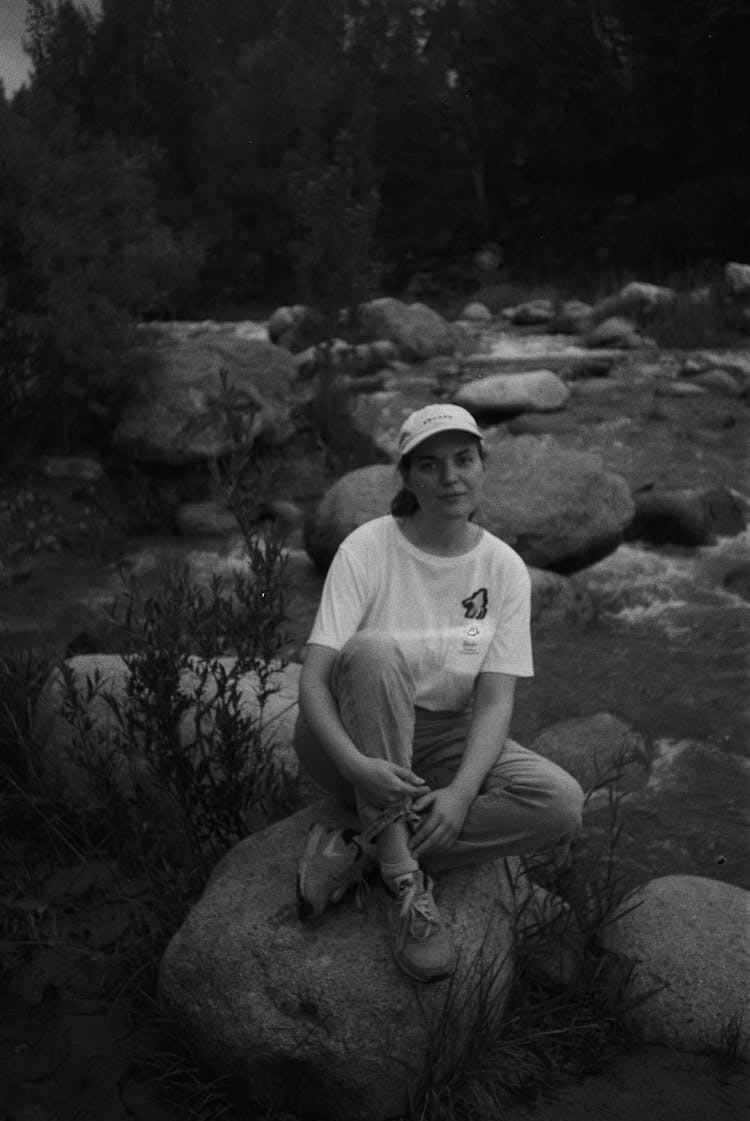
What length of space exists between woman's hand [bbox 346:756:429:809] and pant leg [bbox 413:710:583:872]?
0.25 metres

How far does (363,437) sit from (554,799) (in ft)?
23.1

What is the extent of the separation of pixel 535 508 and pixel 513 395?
12.5 feet

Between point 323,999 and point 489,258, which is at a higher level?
point 489,258

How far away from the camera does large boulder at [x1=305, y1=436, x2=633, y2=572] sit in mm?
7160

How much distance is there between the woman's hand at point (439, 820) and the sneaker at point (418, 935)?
69 millimetres

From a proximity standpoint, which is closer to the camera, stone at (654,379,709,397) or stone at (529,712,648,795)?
stone at (529,712,648,795)

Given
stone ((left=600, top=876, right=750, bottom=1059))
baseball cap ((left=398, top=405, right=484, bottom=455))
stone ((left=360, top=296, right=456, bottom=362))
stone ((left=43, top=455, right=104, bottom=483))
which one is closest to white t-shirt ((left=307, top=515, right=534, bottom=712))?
baseball cap ((left=398, top=405, right=484, bottom=455))

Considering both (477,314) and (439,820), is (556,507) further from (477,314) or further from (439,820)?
(477,314)

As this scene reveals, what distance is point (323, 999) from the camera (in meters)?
2.86

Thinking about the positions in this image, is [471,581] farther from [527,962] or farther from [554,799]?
[527,962]

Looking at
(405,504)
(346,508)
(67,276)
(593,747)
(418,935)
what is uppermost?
(67,276)

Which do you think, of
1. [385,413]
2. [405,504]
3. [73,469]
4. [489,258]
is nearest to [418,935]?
[405,504]

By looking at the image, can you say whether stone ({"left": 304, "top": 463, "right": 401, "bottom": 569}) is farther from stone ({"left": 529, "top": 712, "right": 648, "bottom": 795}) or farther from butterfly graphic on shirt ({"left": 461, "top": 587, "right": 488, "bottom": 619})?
butterfly graphic on shirt ({"left": 461, "top": 587, "right": 488, "bottom": 619})

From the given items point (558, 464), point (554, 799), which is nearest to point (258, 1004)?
point (554, 799)
